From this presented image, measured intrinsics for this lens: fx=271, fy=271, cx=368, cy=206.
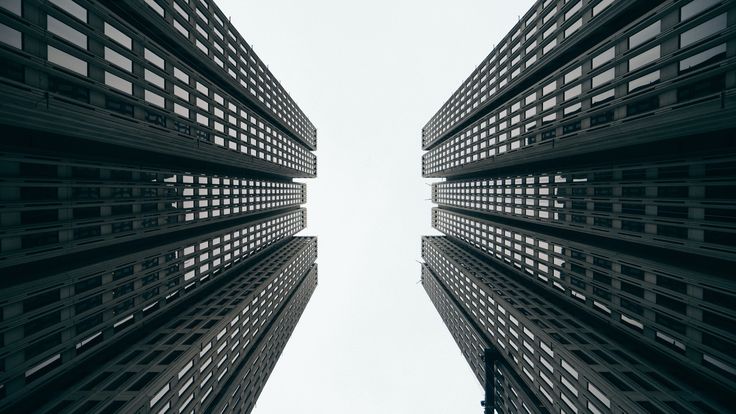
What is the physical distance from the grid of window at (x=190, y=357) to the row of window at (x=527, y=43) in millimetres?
59546

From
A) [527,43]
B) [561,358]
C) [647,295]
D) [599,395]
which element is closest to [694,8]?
[527,43]

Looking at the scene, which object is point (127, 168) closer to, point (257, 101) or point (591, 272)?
point (257, 101)

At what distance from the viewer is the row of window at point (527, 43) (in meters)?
32.2

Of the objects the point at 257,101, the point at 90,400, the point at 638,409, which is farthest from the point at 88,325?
the point at 638,409

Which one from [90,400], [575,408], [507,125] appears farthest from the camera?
[507,125]

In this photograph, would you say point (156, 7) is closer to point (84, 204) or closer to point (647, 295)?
point (84, 204)

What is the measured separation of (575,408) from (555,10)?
4844cm

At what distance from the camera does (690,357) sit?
23422 millimetres

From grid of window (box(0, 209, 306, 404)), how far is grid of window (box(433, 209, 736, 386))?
53515 mm

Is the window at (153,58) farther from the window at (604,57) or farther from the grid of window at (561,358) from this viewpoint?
the grid of window at (561,358)

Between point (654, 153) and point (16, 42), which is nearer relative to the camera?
point (16, 42)

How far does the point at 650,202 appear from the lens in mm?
27000

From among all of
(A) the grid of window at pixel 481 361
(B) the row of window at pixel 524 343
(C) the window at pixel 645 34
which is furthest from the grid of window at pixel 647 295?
(C) the window at pixel 645 34

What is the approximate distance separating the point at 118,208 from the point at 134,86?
12.6m
